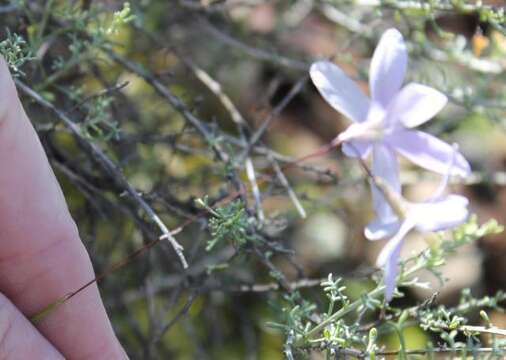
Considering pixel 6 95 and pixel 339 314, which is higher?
pixel 6 95

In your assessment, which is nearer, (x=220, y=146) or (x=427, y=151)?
(x=427, y=151)

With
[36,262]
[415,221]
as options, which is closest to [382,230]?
[415,221]

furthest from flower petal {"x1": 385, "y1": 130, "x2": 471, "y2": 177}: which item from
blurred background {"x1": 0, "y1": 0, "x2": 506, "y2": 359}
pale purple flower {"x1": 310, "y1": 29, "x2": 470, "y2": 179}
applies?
blurred background {"x1": 0, "y1": 0, "x2": 506, "y2": 359}

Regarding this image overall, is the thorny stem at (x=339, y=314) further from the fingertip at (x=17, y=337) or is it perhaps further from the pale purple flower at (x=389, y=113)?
the fingertip at (x=17, y=337)

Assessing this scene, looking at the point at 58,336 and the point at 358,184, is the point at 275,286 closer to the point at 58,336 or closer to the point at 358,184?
the point at 58,336

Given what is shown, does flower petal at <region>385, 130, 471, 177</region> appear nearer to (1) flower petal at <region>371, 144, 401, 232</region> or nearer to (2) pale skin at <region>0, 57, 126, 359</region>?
(1) flower petal at <region>371, 144, 401, 232</region>

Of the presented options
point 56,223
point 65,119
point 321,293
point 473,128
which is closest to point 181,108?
point 65,119

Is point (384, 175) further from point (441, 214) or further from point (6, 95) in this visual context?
point (6, 95)
